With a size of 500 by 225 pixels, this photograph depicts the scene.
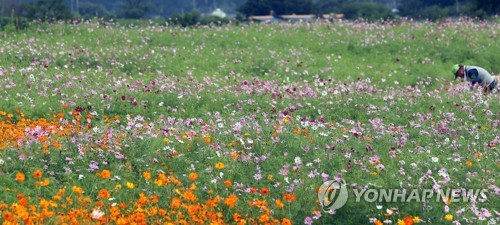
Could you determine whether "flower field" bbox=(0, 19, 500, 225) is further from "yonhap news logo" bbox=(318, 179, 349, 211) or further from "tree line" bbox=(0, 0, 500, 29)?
"tree line" bbox=(0, 0, 500, 29)

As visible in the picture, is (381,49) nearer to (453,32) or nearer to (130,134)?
(453,32)

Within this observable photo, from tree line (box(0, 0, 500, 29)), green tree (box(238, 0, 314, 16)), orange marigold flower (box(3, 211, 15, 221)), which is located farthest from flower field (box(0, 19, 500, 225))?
green tree (box(238, 0, 314, 16))

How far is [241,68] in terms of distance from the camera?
19.4m

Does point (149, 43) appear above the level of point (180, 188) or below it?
below

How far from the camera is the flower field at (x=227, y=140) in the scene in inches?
311

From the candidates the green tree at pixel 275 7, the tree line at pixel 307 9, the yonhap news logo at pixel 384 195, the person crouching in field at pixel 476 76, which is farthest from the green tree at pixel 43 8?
the yonhap news logo at pixel 384 195

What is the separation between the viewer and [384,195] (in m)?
8.27

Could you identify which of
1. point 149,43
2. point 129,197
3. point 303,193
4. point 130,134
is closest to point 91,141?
point 130,134

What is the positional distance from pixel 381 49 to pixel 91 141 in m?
15.5

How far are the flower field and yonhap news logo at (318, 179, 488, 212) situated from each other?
2.4 inches

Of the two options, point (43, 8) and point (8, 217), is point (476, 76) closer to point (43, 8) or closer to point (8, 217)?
point (8, 217)

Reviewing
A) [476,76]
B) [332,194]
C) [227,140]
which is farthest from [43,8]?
[332,194]

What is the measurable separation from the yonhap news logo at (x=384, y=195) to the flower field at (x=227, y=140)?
2.4 inches

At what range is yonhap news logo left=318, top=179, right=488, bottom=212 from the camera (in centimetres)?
812
